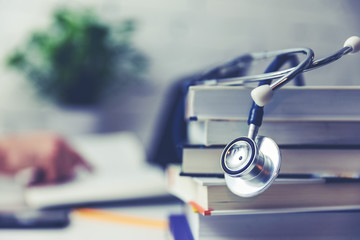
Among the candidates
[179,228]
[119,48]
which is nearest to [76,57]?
[119,48]

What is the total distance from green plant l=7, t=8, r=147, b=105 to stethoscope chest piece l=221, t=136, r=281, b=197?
2.55ft

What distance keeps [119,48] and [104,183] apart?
1.68 feet

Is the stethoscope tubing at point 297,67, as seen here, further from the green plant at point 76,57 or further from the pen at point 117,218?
the green plant at point 76,57

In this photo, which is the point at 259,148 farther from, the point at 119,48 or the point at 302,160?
the point at 119,48

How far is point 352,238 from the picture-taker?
1.15ft

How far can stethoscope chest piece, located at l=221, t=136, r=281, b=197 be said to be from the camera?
275 millimetres

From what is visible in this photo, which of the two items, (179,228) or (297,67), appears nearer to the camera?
(297,67)

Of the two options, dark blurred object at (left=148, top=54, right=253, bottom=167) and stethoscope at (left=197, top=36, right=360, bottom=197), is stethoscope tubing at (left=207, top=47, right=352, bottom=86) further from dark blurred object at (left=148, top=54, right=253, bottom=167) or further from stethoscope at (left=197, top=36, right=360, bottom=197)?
dark blurred object at (left=148, top=54, right=253, bottom=167)

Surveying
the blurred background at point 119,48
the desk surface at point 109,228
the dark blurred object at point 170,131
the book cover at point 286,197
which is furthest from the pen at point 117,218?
the blurred background at point 119,48

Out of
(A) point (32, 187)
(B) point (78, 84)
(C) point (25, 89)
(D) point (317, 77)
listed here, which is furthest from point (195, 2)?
(D) point (317, 77)

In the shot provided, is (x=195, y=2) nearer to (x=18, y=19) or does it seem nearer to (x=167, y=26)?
(x=167, y=26)

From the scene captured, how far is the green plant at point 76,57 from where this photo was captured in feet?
3.21

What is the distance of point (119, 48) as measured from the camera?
3.50 feet

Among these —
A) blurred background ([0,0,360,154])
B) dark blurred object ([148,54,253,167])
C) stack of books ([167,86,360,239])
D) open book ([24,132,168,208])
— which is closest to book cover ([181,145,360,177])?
stack of books ([167,86,360,239])
